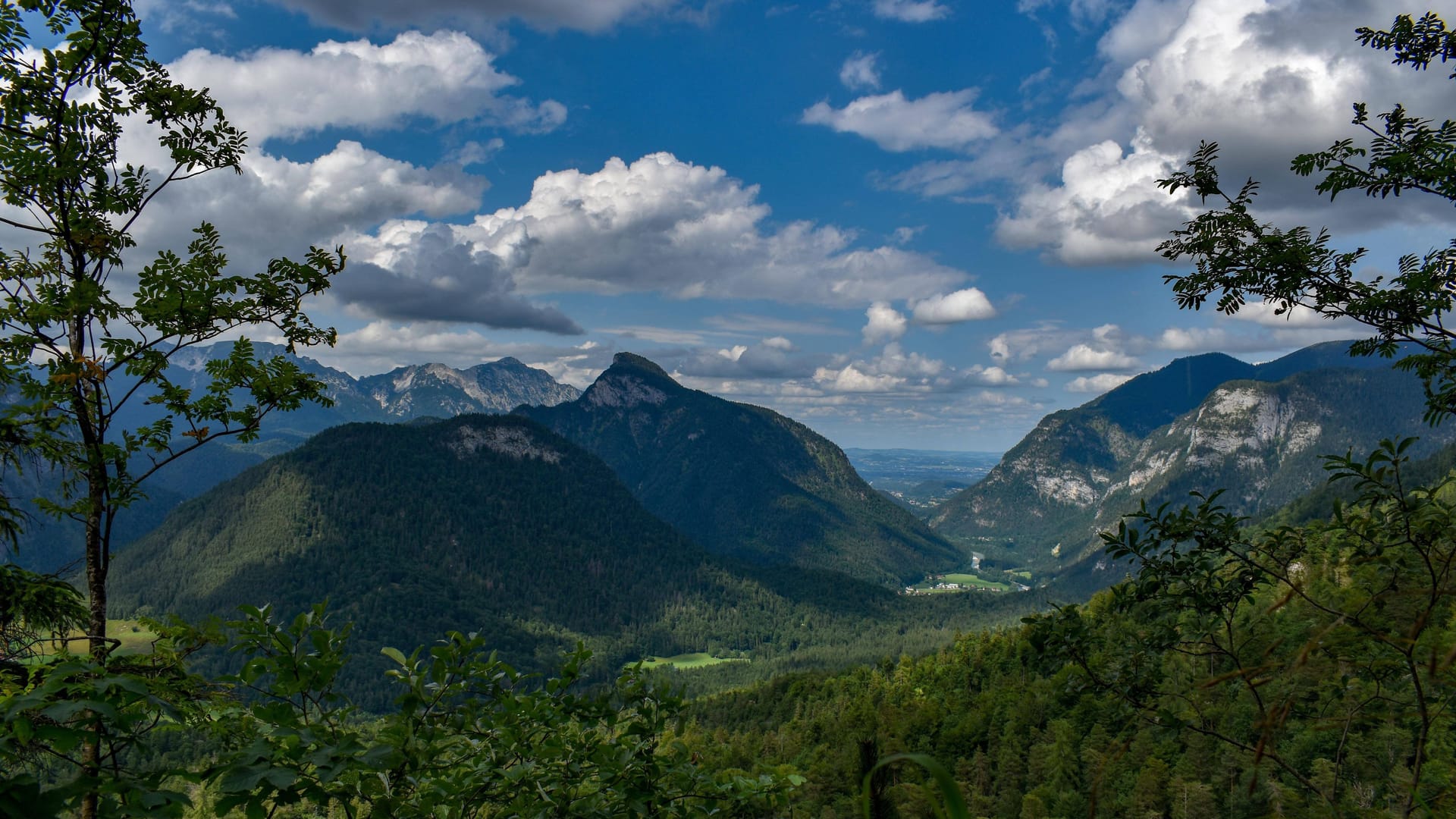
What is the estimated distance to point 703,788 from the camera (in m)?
5.90

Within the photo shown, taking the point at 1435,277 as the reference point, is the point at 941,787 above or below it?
below

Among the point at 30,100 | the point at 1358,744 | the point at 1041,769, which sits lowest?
the point at 1041,769

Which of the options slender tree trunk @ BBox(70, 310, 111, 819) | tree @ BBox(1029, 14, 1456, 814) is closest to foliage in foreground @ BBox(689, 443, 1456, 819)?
tree @ BBox(1029, 14, 1456, 814)

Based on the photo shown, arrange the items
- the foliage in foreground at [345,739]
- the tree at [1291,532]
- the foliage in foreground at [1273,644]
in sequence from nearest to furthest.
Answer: the foliage in foreground at [345,739], the foliage in foreground at [1273,644], the tree at [1291,532]

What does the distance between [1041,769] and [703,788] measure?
9390cm

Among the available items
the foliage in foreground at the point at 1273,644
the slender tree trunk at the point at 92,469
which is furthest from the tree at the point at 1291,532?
the slender tree trunk at the point at 92,469

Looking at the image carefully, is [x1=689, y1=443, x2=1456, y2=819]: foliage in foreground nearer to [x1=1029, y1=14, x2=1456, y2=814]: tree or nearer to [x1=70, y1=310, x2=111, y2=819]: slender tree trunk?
Answer: [x1=1029, y1=14, x2=1456, y2=814]: tree

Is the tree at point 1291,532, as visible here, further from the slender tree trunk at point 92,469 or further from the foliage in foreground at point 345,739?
the slender tree trunk at point 92,469

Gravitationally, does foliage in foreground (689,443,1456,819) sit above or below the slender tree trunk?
below

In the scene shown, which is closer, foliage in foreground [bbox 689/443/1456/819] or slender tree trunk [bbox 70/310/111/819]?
foliage in foreground [bbox 689/443/1456/819]

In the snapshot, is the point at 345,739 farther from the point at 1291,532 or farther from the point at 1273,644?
the point at 1291,532

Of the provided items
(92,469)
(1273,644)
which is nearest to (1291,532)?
(1273,644)

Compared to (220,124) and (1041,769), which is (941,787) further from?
(1041,769)

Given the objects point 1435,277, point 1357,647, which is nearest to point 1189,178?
point 1435,277
